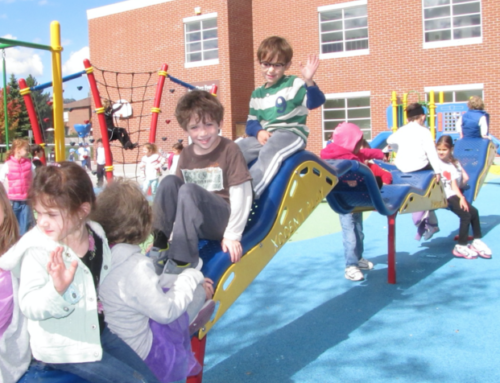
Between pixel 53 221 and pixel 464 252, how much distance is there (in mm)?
4854

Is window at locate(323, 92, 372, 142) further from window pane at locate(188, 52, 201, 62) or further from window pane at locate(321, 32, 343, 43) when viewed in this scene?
window pane at locate(188, 52, 201, 62)

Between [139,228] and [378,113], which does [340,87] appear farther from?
[139,228]

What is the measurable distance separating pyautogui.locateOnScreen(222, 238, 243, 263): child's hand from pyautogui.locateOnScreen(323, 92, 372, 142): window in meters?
16.4

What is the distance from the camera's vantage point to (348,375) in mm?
2973

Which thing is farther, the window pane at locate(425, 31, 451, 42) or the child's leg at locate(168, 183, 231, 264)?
the window pane at locate(425, 31, 451, 42)

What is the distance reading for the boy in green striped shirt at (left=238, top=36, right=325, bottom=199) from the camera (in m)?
3.31

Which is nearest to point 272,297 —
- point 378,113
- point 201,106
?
point 201,106

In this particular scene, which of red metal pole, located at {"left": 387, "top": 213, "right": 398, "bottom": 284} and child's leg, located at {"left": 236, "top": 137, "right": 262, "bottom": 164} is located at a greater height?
child's leg, located at {"left": 236, "top": 137, "right": 262, "bottom": 164}

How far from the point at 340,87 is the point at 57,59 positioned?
14747 millimetres

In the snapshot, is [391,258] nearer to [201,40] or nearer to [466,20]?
[466,20]

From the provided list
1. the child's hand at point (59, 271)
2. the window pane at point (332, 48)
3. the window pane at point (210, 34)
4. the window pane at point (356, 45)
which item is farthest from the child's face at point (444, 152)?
the window pane at point (210, 34)

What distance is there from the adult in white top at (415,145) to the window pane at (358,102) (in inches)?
518

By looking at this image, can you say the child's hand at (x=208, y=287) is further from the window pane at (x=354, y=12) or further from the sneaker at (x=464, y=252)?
the window pane at (x=354, y=12)

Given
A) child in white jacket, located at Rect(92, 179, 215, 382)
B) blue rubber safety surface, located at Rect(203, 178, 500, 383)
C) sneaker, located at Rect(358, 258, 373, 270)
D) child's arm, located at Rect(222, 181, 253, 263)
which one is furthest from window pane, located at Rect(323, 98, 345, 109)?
child in white jacket, located at Rect(92, 179, 215, 382)
